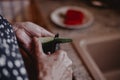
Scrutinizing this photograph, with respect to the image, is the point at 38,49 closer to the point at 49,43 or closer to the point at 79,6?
the point at 49,43

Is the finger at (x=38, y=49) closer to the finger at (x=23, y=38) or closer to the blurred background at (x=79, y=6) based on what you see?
the finger at (x=23, y=38)

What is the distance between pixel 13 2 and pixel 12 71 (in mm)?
1054

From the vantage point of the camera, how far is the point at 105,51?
3.59 feet

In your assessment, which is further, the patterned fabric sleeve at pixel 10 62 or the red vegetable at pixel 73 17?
the red vegetable at pixel 73 17

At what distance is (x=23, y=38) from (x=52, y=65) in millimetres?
135

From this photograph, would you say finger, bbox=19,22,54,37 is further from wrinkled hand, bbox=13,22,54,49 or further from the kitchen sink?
the kitchen sink

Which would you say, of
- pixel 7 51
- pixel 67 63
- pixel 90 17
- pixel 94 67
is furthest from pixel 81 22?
pixel 7 51

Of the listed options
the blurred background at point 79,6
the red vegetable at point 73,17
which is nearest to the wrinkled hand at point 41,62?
the blurred background at point 79,6

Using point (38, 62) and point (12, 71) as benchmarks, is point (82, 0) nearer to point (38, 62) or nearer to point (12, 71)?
point (38, 62)

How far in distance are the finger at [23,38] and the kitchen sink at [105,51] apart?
1.05 ft

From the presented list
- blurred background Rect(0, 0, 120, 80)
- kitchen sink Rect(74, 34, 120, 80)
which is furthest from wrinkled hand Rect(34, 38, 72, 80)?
kitchen sink Rect(74, 34, 120, 80)

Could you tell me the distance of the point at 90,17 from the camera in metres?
1.16

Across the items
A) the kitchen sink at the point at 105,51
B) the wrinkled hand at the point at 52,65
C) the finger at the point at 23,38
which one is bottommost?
the kitchen sink at the point at 105,51

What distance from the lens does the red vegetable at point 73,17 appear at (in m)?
1.10
